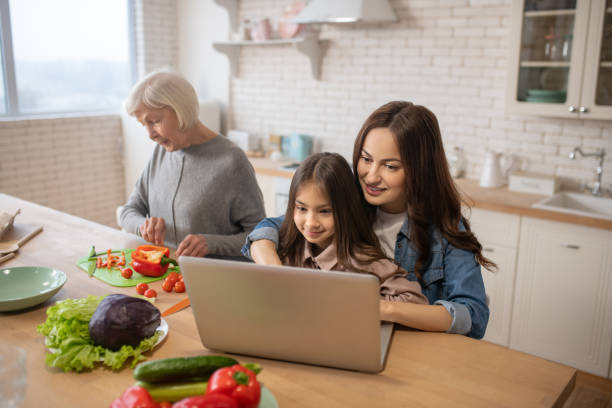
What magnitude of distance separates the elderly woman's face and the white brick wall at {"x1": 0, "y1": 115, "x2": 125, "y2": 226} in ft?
8.48

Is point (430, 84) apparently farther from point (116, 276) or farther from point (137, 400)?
point (137, 400)

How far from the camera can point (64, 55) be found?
14.9 ft

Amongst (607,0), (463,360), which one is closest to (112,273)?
(463,360)

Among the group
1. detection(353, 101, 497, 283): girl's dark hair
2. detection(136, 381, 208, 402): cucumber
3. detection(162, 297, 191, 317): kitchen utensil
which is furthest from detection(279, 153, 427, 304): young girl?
detection(136, 381, 208, 402): cucumber

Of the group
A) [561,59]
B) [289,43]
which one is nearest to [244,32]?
[289,43]

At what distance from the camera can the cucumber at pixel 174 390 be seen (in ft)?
3.04

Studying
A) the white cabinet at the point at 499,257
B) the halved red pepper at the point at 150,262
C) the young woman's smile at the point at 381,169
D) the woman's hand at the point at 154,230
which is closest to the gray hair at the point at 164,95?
the woman's hand at the point at 154,230

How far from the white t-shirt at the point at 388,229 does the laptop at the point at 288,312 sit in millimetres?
404

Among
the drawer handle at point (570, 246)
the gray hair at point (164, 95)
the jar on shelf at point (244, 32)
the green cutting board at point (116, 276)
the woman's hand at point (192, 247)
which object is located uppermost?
the jar on shelf at point (244, 32)

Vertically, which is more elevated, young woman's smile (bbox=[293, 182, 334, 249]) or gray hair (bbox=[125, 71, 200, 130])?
gray hair (bbox=[125, 71, 200, 130])

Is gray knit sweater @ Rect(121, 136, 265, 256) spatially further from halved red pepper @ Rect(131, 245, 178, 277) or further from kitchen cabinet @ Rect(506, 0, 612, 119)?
kitchen cabinet @ Rect(506, 0, 612, 119)

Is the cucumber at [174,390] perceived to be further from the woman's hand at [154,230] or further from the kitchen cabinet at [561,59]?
the kitchen cabinet at [561,59]

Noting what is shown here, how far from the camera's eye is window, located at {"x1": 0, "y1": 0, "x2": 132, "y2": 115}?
4207 mm

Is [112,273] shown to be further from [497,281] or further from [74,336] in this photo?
[497,281]
